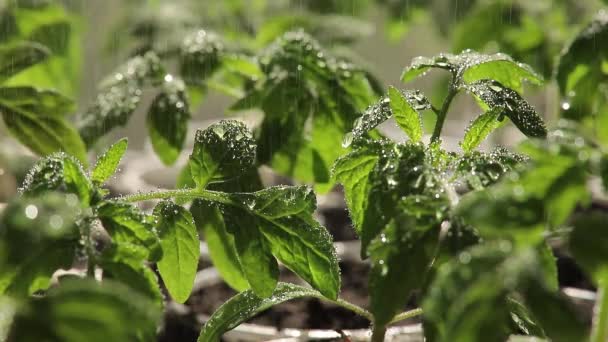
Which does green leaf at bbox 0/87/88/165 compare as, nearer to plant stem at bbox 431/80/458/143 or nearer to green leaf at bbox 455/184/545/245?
plant stem at bbox 431/80/458/143

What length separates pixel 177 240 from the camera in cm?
56

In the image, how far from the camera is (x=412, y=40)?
2383mm

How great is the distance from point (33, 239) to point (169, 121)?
14.8 inches

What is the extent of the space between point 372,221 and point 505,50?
0.58 metres

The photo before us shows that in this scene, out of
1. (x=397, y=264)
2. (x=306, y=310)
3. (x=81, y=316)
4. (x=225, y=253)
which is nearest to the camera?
(x=81, y=316)

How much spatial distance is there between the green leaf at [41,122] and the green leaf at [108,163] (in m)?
0.22

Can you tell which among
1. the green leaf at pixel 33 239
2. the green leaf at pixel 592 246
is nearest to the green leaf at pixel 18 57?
the green leaf at pixel 33 239

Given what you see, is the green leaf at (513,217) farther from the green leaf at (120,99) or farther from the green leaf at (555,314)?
the green leaf at (120,99)

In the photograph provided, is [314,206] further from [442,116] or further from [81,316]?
[81,316]

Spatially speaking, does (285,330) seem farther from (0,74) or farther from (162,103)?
(0,74)

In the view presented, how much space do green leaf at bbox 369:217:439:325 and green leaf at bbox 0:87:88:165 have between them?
41cm

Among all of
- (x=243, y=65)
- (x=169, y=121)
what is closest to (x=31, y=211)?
(x=169, y=121)

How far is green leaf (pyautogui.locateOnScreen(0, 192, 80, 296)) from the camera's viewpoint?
0.39 m

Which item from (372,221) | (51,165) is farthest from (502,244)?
(51,165)
